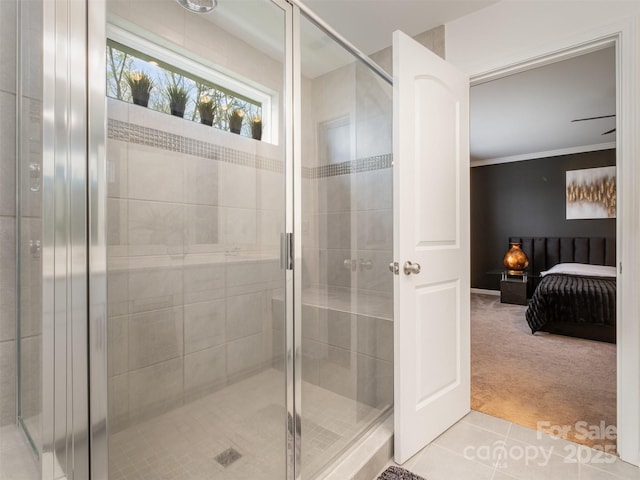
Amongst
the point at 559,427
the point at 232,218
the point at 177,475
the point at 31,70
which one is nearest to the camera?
the point at 31,70

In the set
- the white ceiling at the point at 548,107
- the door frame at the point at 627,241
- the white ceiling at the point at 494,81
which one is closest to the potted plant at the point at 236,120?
the white ceiling at the point at 494,81

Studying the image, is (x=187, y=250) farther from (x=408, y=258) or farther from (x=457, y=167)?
(x=457, y=167)

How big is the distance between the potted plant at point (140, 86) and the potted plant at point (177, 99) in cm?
7

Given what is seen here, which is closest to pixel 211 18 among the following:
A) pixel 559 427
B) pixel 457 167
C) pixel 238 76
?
pixel 238 76

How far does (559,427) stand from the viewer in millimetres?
1953

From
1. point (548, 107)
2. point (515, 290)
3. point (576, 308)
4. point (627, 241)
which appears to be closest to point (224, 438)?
point (627, 241)

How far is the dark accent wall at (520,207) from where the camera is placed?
5.30 metres

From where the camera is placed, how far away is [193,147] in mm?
1210

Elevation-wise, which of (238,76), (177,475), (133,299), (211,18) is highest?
(211,18)

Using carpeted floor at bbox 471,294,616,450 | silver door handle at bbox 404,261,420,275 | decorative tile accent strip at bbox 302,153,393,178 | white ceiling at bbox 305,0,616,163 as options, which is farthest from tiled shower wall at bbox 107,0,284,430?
carpeted floor at bbox 471,294,616,450

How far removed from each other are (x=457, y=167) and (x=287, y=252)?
1263mm

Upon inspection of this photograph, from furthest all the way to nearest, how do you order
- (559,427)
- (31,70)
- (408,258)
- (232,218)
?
(559,427), (408,258), (232,218), (31,70)

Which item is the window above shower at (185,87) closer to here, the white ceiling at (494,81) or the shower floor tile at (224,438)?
the white ceiling at (494,81)

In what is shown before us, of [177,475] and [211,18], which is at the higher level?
[211,18]
